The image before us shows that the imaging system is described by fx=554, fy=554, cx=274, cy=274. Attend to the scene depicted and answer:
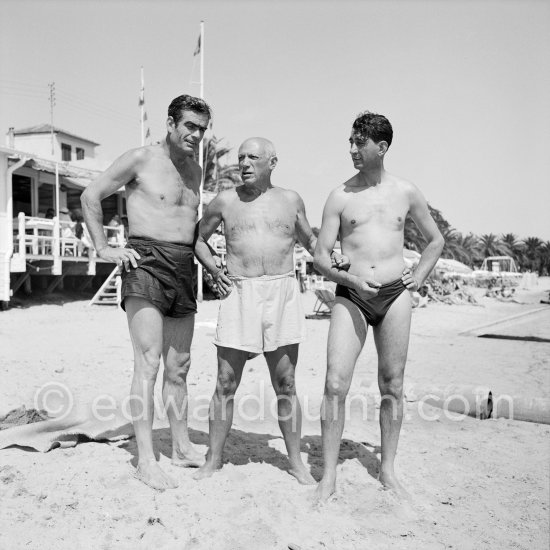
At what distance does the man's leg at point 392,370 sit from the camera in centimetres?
363

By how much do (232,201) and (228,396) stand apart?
4.31 feet

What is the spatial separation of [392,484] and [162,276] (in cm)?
203

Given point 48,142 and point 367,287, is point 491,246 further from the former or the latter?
point 367,287

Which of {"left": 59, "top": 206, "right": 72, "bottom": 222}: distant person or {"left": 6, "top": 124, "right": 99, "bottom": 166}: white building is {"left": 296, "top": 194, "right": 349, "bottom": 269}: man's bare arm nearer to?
{"left": 59, "top": 206, "right": 72, "bottom": 222}: distant person

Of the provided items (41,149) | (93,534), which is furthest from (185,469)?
(41,149)

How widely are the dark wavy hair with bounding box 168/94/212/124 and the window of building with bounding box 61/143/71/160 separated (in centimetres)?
2756

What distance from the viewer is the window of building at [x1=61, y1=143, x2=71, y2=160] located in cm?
2902

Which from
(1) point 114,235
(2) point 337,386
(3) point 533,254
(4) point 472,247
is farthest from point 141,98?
(3) point 533,254

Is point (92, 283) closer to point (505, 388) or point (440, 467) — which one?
point (505, 388)

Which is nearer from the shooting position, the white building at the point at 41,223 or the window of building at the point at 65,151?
the white building at the point at 41,223

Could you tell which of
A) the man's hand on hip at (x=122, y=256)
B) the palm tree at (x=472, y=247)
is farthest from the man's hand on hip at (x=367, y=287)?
the palm tree at (x=472, y=247)

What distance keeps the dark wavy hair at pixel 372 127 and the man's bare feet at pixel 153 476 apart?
2.49 metres

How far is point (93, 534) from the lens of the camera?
2863mm

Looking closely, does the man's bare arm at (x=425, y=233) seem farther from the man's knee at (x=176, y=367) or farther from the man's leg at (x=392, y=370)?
the man's knee at (x=176, y=367)
